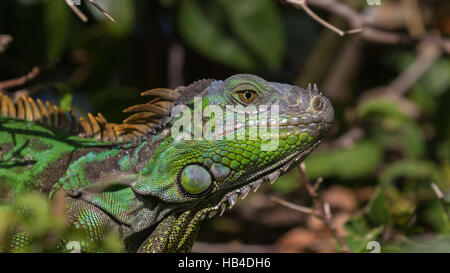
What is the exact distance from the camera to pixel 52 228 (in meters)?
1.26

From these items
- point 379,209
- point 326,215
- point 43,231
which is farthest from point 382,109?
point 43,231

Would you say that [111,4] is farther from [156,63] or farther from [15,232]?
[15,232]

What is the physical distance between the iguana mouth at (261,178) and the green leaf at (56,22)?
1.81 metres

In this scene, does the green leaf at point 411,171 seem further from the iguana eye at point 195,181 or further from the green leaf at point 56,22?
the green leaf at point 56,22

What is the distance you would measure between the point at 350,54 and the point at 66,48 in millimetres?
2565

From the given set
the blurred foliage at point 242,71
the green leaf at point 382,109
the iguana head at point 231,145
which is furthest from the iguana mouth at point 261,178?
the green leaf at point 382,109

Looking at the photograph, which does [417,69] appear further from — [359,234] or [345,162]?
[359,234]

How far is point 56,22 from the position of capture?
345cm

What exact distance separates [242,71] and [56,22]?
1.40 m

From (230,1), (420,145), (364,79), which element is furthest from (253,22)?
(364,79)

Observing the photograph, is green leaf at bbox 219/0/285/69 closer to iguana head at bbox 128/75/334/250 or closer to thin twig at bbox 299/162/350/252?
thin twig at bbox 299/162/350/252

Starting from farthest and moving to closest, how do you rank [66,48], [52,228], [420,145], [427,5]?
1. [427,5]
2. [420,145]
3. [66,48]
4. [52,228]

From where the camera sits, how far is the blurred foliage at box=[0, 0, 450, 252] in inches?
137

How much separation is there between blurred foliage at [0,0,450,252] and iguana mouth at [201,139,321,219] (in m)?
0.89
